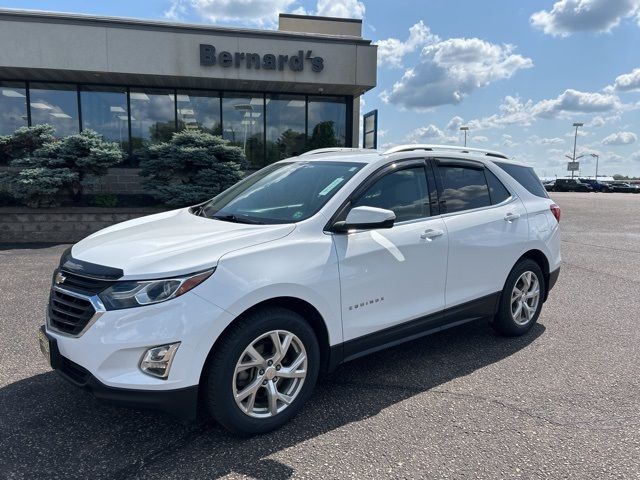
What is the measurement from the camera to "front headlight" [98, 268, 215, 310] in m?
2.64

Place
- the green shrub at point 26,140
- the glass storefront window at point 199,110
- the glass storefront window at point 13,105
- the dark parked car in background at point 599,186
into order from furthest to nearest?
the dark parked car in background at point 599,186, the glass storefront window at point 199,110, the glass storefront window at point 13,105, the green shrub at point 26,140

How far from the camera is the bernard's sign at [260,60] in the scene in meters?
13.6

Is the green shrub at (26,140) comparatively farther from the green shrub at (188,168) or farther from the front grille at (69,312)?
the front grille at (69,312)

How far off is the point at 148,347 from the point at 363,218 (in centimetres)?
152

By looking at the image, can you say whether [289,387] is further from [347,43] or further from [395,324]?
[347,43]

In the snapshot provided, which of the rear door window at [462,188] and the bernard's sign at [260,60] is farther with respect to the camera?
the bernard's sign at [260,60]

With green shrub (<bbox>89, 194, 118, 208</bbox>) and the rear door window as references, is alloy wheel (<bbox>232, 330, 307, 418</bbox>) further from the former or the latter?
green shrub (<bbox>89, 194, 118, 208</bbox>)

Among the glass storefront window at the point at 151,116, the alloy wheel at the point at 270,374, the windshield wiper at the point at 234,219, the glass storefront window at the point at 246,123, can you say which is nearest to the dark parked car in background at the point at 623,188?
the glass storefront window at the point at 246,123

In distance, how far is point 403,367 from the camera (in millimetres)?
4078

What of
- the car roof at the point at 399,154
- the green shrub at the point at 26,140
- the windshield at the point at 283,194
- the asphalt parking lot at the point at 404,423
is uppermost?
the green shrub at the point at 26,140

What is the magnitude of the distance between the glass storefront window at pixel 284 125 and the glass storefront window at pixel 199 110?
166 centimetres

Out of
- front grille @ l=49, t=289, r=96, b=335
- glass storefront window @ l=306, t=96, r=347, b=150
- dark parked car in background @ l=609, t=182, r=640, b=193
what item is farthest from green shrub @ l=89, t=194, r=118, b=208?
dark parked car in background @ l=609, t=182, r=640, b=193

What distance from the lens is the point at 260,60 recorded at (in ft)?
45.8

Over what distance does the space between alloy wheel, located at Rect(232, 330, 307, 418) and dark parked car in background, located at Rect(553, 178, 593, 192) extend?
198ft
